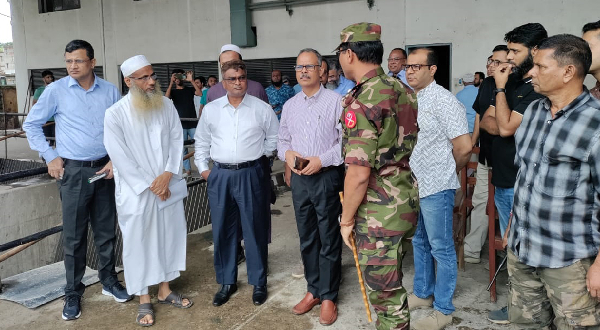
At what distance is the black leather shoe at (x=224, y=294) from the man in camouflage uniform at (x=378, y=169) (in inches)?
59.5

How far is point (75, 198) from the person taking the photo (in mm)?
3664

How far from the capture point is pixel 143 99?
3.58 metres

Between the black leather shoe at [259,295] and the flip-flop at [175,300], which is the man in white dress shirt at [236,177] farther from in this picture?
the flip-flop at [175,300]

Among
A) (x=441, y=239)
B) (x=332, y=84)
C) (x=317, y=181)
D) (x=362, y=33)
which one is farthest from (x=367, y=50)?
(x=332, y=84)

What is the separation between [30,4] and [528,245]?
17071 mm

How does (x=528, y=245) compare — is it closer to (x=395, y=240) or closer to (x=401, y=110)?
(x=395, y=240)

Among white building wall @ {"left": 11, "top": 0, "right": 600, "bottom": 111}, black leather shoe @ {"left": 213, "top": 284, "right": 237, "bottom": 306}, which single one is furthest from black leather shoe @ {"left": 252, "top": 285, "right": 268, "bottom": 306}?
white building wall @ {"left": 11, "top": 0, "right": 600, "bottom": 111}

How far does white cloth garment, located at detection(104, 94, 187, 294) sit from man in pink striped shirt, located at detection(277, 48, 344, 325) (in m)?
0.96

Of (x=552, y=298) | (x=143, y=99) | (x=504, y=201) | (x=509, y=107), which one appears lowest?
(x=552, y=298)

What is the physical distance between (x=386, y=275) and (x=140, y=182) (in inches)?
75.2

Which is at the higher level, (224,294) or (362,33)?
(362,33)

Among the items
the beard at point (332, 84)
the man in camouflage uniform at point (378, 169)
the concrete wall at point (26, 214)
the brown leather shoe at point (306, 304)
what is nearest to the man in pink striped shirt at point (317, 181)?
the brown leather shoe at point (306, 304)

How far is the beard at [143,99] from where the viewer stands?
11.7 feet

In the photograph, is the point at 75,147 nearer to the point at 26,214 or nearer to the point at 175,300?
the point at 175,300
